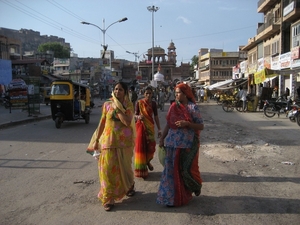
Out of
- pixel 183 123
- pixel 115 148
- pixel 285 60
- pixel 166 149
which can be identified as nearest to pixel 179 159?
pixel 166 149

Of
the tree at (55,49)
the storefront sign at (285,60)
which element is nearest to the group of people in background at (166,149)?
the storefront sign at (285,60)

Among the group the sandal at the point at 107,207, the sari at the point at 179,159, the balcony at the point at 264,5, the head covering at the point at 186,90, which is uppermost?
the balcony at the point at 264,5

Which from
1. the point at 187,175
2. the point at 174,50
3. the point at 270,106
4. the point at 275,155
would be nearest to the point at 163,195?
the point at 187,175

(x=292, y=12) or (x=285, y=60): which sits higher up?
(x=292, y=12)

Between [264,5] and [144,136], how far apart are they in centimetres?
3008

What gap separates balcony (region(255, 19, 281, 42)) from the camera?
86.2 feet

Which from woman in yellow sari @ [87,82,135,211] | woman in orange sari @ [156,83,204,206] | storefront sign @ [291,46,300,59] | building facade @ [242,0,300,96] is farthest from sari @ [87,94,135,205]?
storefront sign @ [291,46,300,59]

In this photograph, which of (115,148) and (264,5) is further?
(264,5)

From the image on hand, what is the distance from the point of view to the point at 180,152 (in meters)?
3.82

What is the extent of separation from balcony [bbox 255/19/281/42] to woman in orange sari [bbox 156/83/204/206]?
83.7 ft

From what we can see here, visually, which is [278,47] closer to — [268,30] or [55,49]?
[268,30]

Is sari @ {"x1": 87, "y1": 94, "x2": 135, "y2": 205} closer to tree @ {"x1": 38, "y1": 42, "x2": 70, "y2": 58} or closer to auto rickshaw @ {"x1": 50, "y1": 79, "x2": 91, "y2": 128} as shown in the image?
auto rickshaw @ {"x1": 50, "y1": 79, "x2": 91, "y2": 128}

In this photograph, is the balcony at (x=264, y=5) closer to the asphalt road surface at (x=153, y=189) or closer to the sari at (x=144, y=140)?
the asphalt road surface at (x=153, y=189)

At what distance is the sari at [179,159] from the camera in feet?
12.4
